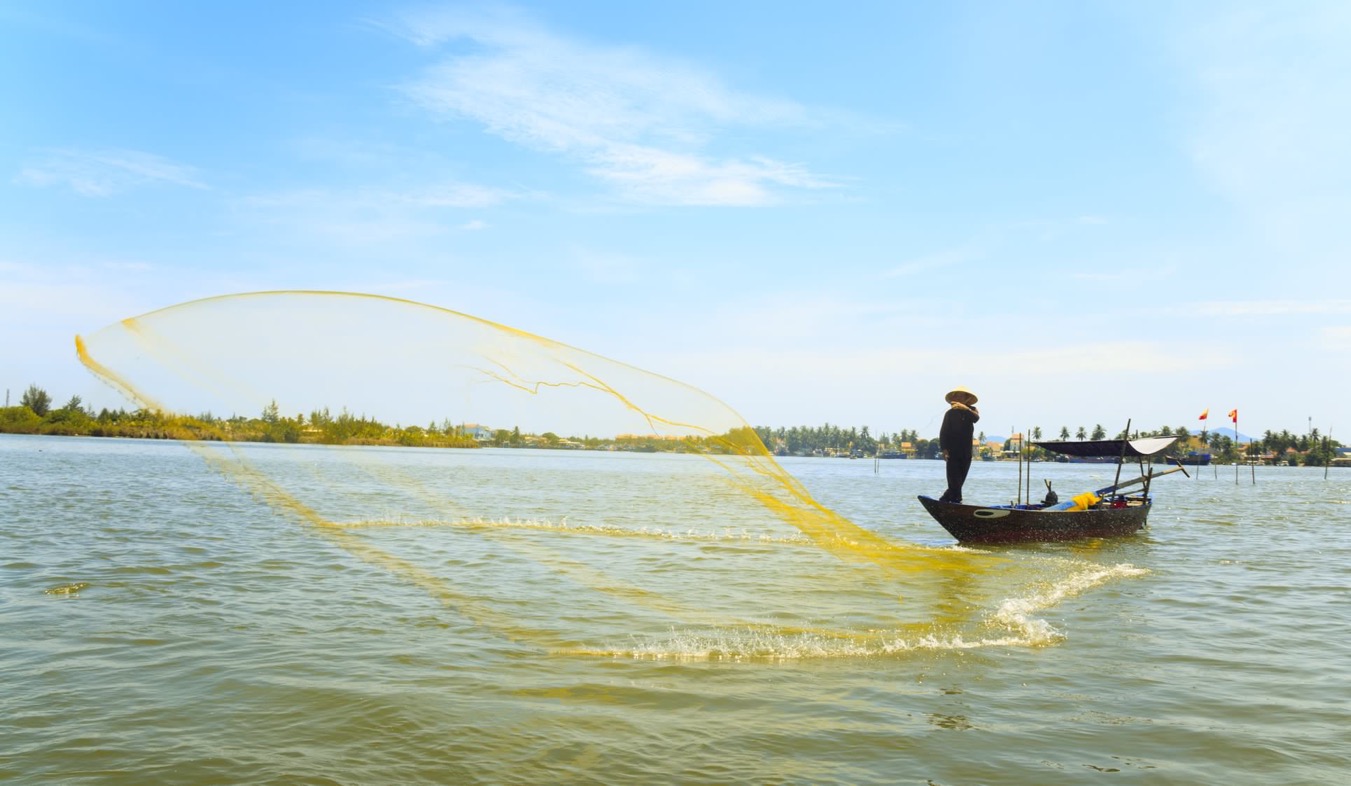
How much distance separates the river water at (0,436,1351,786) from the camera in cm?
623

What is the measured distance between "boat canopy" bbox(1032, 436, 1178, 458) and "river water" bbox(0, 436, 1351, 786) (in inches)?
383

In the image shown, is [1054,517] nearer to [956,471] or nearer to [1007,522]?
[1007,522]

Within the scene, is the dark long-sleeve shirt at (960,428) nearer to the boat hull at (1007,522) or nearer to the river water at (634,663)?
the boat hull at (1007,522)

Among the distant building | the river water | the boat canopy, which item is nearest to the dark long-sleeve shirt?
the river water

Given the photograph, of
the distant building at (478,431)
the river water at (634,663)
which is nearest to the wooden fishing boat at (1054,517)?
the river water at (634,663)

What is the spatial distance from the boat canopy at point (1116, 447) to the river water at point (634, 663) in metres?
9.74

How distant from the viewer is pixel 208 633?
971 centimetres

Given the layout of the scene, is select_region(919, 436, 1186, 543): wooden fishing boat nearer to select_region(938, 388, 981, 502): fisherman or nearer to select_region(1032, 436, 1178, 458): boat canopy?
select_region(1032, 436, 1178, 458): boat canopy

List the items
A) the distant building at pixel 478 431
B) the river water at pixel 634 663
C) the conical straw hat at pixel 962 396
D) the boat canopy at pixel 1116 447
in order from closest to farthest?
the river water at pixel 634 663 → the distant building at pixel 478 431 → the conical straw hat at pixel 962 396 → the boat canopy at pixel 1116 447

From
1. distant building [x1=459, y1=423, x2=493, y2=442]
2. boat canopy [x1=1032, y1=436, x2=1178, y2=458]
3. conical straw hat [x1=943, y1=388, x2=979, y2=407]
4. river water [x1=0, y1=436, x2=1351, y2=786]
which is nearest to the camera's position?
river water [x1=0, y1=436, x2=1351, y2=786]

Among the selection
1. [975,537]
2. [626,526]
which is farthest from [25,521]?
[975,537]

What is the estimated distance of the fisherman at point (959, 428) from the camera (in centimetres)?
2134

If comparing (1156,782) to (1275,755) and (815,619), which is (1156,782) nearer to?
(1275,755)

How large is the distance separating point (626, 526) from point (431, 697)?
16.4 meters
